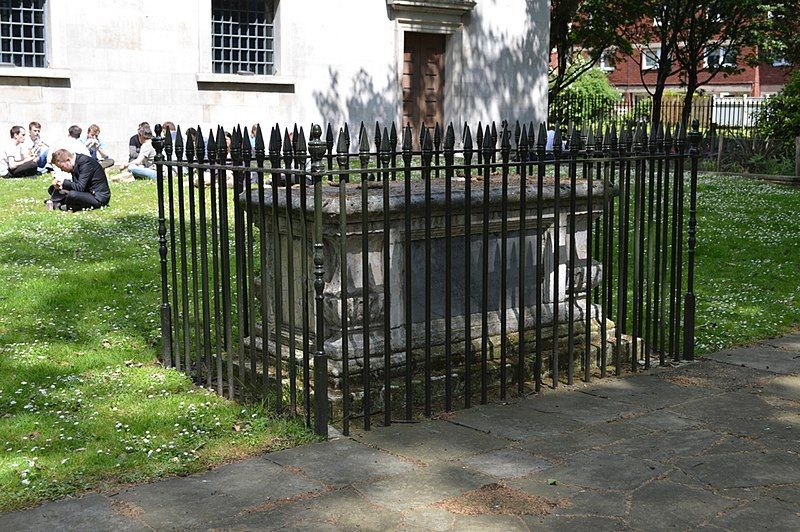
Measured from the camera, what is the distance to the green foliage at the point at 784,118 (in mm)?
22297

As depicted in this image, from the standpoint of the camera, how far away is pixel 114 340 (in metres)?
7.70

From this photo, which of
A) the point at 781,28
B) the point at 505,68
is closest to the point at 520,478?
the point at 505,68

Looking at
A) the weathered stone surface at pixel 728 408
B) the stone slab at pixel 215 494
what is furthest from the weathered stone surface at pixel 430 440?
the weathered stone surface at pixel 728 408

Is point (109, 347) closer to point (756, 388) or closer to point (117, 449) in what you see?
point (117, 449)

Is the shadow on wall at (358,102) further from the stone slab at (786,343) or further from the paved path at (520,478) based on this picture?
the paved path at (520,478)

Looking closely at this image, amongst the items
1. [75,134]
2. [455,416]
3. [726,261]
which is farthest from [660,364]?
[75,134]

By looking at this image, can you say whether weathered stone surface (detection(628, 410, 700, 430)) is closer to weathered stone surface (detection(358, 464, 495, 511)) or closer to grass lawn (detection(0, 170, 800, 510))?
weathered stone surface (detection(358, 464, 495, 511))

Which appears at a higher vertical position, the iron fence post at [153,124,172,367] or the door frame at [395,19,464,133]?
the door frame at [395,19,464,133]

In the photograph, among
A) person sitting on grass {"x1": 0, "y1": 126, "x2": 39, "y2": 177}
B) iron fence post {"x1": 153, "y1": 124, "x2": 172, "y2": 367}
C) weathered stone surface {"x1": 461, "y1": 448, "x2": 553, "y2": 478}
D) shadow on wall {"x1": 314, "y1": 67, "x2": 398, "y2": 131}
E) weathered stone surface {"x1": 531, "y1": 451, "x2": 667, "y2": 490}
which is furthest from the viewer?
shadow on wall {"x1": 314, "y1": 67, "x2": 398, "y2": 131}

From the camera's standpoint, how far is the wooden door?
23.5 m

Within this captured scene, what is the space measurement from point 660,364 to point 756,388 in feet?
2.66

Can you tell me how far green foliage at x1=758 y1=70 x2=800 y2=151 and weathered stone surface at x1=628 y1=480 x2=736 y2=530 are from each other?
62.4ft

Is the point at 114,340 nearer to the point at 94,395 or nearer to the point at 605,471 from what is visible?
the point at 94,395

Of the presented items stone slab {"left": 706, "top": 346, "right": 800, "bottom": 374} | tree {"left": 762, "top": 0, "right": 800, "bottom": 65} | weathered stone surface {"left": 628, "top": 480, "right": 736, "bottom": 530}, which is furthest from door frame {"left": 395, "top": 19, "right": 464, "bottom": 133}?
weathered stone surface {"left": 628, "top": 480, "right": 736, "bottom": 530}
